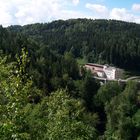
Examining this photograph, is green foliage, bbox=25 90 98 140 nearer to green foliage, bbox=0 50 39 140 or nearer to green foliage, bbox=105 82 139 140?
green foliage, bbox=0 50 39 140

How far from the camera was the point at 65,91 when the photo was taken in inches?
824

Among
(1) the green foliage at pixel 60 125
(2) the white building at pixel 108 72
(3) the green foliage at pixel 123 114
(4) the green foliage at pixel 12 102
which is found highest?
(4) the green foliage at pixel 12 102

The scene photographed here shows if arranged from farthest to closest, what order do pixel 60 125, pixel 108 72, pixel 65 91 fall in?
pixel 108 72 → pixel 65 91 → pixel 60 125

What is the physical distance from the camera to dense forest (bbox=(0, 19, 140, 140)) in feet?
37.2

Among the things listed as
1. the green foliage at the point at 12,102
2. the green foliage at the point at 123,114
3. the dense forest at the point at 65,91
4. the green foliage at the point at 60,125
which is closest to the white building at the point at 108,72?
the dense forest at the point at 65,91

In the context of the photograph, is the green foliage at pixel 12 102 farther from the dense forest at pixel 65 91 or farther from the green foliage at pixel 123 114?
the green foliage at pixel 123 114

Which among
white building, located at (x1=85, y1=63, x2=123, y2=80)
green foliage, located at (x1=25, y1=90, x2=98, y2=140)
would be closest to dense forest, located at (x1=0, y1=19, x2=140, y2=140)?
green foliage, located at (x1=25, y1=90, x2=98, y2=140)

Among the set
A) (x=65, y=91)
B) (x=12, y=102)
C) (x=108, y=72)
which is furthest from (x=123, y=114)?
(x=12, y=102)

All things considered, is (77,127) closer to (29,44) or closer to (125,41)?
Answer: (29,44)

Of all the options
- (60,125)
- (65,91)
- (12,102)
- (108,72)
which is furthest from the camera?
(108,72)

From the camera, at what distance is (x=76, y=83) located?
9375 centimetres

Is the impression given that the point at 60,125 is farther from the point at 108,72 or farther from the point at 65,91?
the point at 108,72

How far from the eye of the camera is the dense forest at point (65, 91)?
11.3 meters

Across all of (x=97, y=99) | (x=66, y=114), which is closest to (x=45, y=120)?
(x=66, y=114)
